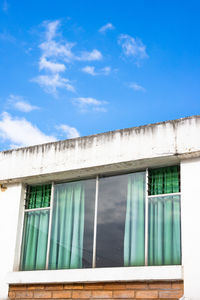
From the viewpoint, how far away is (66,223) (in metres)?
11.4

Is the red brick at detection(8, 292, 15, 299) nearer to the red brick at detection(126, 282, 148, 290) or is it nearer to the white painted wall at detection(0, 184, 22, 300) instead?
the white painted wall at detection(0, 184, 22, 300)

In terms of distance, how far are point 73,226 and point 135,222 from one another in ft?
4.92

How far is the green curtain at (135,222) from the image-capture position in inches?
404

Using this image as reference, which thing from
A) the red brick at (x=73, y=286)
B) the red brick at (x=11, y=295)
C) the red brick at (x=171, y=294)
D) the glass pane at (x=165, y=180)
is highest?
the glass pane at (x=165, y=180)

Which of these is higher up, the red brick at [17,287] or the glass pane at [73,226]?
the glass pane at [73,226]

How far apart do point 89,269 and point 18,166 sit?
3.09 m

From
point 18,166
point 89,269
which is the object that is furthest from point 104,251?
point 18,166

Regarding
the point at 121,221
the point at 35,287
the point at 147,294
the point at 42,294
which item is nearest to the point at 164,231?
the point at 121,221

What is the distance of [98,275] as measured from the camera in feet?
33.3

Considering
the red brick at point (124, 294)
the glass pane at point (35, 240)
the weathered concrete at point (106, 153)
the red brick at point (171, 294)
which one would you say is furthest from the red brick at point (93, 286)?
the weathered concrete at point (106, 153)

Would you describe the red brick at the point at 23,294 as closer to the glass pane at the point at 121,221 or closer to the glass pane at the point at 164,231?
the glass pane at the point at 121,221

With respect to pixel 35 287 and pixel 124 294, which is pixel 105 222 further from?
pixel 35 287

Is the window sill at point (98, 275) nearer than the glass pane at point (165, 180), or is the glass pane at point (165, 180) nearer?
the window sill at point (98, 275)

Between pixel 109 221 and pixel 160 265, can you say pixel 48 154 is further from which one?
pixel 160 265
